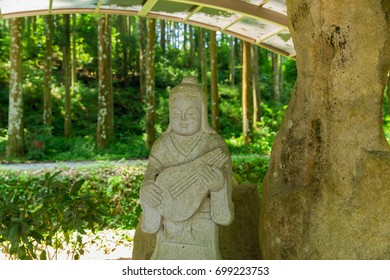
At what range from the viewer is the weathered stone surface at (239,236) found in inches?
192

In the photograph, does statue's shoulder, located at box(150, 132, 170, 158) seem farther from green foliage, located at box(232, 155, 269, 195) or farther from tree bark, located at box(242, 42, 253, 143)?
tree bark, located at box(242, 42, 253, 143)

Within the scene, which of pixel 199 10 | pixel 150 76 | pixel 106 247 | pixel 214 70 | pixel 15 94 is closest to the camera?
pixel 106 247

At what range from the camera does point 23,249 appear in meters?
4.52

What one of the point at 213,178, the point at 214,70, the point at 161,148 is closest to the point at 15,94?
the point at 214,70

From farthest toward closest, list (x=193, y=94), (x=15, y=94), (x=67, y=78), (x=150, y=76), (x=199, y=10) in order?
(x=67, y=78) → (x=150, y=76) → (x=15, y=94) → (x=199, y=10) → (x=193, y=94)

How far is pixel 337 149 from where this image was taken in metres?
3.91

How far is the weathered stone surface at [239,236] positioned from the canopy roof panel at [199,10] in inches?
122

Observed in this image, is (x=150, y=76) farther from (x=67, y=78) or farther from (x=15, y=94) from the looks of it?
(x=67, y=78)

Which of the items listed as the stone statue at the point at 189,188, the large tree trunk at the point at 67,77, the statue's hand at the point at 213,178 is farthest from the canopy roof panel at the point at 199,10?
the large tree trunk at the point at 67,77

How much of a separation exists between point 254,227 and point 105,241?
3367mm

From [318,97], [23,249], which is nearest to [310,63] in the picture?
[318,97]

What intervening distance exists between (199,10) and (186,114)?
397 centimetres
